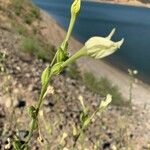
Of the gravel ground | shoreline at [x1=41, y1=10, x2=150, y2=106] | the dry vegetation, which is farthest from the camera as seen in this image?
shoreline at [x1=41, y1=10, x2=150, y2=106]

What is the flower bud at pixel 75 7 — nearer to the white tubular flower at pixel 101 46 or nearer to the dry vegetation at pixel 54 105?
the white tubular flower at pixel 101 46

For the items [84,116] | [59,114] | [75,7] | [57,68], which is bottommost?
[59,114]

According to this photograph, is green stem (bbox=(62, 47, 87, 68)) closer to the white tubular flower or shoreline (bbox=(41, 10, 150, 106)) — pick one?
the white tubular flower

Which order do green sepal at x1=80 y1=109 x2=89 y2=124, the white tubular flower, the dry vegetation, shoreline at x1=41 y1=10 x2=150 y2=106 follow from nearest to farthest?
1. the white tubular flower
2. green sepal at x1=80 y1=109 x2=89 y2=124
3. the dry vegetation
4. shoreline at x1=41 y1=10 x2=150 y2=106

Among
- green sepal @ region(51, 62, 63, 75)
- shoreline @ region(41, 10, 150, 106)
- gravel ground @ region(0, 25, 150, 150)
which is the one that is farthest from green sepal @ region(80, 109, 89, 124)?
shoreline @ region(41, 10, 150, 106)

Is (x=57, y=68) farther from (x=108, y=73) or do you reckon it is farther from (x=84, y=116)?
(x=108, y=73)

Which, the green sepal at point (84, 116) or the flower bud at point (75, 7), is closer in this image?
the flower bud at point (75, 7)

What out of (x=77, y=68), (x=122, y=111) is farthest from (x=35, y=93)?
(x=77, y=68)

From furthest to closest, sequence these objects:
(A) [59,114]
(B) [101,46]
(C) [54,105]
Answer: (C) [54,105], (A) [59,114], (B) [101,46]

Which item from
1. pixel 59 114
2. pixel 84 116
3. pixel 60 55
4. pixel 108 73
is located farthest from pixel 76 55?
pixel 108 73

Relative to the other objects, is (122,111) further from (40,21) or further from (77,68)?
(40,21)

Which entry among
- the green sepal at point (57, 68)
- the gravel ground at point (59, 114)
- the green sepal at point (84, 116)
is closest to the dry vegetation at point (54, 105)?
the gravel ground at point (59, 114)
